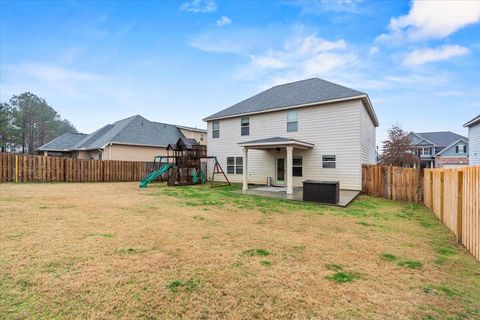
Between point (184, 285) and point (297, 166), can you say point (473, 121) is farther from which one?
point (184, 285)

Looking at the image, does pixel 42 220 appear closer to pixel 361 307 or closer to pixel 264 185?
pixel 361 307

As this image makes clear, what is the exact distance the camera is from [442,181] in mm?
6824

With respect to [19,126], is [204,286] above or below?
below

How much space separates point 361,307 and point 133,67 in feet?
62.9

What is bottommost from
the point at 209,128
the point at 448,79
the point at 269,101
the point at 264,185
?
the point at 264,185

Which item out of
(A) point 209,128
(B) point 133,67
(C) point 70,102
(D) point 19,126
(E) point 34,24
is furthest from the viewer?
(D) point 19,126

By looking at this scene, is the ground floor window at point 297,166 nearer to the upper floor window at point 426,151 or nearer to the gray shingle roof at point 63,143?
the gray shingle roof at point 63,143

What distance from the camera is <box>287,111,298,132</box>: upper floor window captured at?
14.6 meters

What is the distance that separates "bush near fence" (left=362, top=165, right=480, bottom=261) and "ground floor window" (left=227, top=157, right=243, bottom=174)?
822 centimetres

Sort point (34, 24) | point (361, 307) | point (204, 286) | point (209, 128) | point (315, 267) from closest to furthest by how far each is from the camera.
Result: point (361, 307)
point (204, 286)
point (315, 267)
point (34, 24)
point (209, 128)

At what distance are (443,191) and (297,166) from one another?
818 centimetres

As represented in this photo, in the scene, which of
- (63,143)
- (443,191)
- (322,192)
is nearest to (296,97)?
(322,192)

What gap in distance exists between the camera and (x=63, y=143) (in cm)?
2514

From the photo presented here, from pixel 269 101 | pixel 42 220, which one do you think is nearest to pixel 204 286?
pixel 42 220
